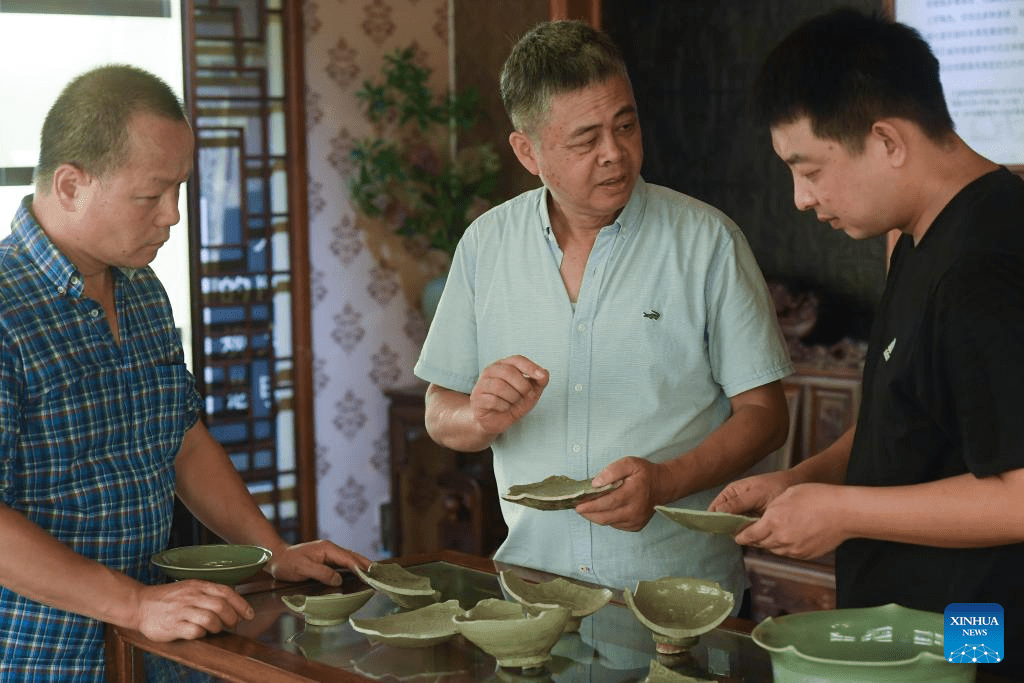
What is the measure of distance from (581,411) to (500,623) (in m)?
0.69

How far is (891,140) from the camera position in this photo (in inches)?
63.2

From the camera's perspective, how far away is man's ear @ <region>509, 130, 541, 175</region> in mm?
2266

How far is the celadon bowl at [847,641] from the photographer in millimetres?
1349

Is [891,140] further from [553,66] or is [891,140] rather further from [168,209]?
[168,209]

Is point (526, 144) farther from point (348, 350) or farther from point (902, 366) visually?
point (348, 350)

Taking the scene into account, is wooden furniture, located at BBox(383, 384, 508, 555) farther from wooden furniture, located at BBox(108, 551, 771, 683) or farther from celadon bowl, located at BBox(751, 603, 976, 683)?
celadon bowl, located at BBox(751, 603, 976, 683)

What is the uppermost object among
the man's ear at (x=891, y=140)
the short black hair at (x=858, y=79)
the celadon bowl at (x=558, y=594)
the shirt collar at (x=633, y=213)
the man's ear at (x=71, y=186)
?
the short black hair at (x=858, y=79)

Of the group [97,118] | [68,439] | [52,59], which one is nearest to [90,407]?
[68,439]

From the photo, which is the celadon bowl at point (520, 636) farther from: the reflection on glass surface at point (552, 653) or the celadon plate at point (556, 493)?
the celadon plate at point (556, 493)

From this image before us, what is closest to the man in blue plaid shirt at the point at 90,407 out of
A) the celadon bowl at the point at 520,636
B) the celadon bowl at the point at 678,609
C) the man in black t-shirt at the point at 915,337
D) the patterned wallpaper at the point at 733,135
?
the celadon bowl at the point at 520,636

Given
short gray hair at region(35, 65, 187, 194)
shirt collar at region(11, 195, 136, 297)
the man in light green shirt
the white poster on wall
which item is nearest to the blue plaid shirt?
shirt collar at region(11, 195, 136, 297)

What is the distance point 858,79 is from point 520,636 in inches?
32.7

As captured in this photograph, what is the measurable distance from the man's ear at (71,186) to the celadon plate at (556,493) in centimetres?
81

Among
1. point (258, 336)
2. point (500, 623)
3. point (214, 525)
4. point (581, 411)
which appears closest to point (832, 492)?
point (500, 623)
